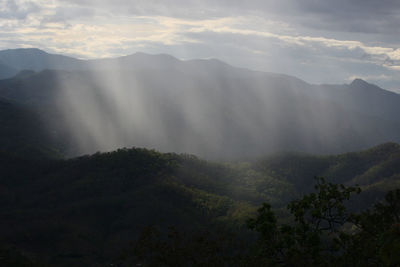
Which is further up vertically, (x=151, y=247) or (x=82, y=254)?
(x=151, y=247)

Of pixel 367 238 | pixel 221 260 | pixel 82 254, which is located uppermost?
pixel 367 238

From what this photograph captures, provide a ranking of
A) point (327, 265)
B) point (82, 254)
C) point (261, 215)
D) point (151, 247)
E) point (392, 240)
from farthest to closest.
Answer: point (82, 254)
point (151, 247)
point (261, 215)
point (327, 265)
point (392, 240)

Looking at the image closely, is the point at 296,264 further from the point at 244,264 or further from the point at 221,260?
the point at 221,260

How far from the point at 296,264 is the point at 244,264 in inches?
146

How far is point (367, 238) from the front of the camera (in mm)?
26344

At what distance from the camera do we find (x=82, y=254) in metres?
198

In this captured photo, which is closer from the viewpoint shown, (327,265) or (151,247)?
(327,265)

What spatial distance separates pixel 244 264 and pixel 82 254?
623ft

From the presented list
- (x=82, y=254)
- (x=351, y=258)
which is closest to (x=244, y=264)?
(x=351, y=258)

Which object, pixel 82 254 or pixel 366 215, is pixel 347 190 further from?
pixel 82 254

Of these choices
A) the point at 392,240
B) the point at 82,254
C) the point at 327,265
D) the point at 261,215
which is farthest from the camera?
the point at 82,254

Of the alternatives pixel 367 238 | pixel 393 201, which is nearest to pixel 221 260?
pixel 367 238

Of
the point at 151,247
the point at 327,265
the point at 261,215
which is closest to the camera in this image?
the point at 327,265

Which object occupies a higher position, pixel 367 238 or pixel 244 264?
pixel 367 238
